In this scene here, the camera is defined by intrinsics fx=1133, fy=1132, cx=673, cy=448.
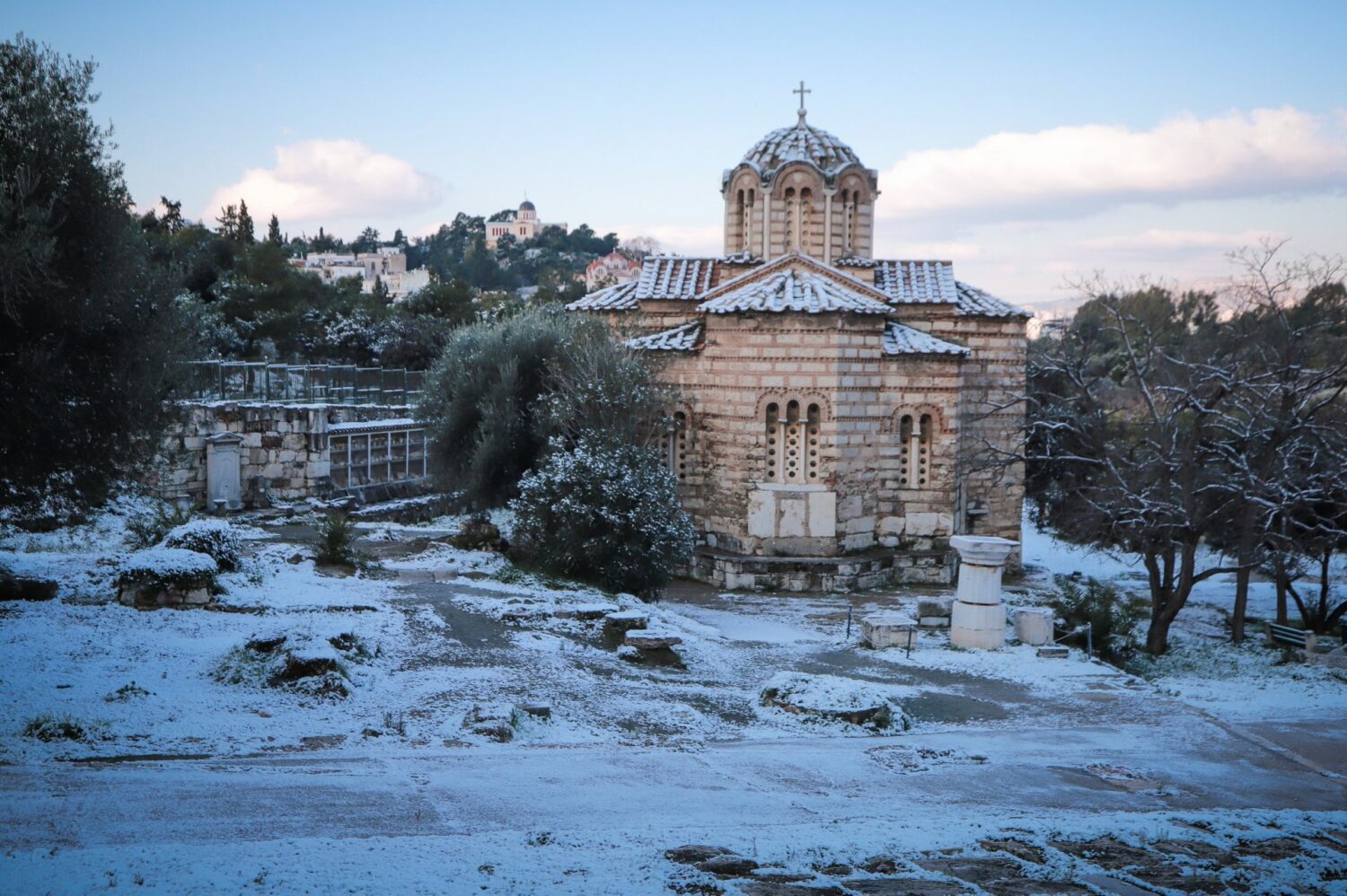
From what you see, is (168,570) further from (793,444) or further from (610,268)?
(610,268)

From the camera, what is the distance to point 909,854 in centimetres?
582

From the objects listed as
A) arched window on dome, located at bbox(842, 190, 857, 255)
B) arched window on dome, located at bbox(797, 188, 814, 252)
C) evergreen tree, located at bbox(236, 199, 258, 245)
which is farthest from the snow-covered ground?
evergreen tree, located at bbox(236, 199, 258, 245)

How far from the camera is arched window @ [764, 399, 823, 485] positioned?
17.8 m

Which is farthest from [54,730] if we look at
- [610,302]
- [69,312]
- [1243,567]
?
[610,302]

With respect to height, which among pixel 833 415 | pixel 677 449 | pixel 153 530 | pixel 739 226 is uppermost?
pixel 739 226

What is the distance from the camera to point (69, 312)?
27.0 feet

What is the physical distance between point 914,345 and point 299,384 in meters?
12.2

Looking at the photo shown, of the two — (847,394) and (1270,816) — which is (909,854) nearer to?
(1270,816)

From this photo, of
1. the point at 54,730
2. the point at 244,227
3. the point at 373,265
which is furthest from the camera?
the point at 373,265

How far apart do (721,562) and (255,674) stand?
9748 mm

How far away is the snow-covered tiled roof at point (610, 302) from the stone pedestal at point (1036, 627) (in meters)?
10.0

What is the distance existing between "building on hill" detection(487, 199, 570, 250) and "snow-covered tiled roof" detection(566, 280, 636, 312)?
121 meters

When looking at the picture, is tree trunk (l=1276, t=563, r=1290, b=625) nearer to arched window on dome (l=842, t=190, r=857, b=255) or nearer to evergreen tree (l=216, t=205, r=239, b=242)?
arched window on dome (l=842, t=190, r=857, b=255)

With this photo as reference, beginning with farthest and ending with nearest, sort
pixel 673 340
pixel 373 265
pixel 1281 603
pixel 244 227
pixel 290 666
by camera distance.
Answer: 1. pixel 373 265
2. pixel 244 227
3. pixel 673 340
4. pixel 1281 603
5. pixel 290 666
